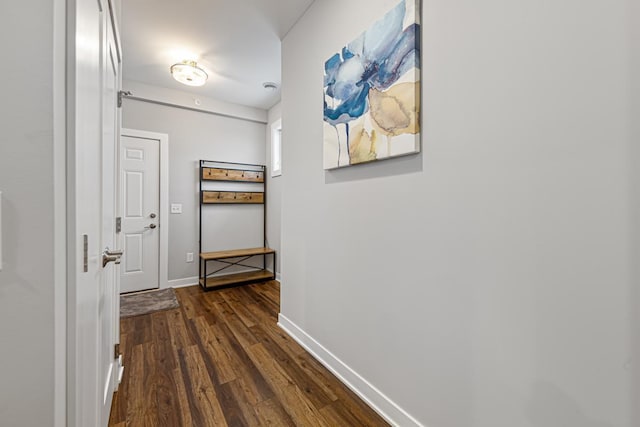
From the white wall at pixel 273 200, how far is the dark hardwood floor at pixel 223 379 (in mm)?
1543

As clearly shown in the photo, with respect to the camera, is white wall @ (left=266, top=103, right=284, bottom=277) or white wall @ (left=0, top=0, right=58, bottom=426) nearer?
white wall @ (left=0, top=0, right=58, bottom=426)

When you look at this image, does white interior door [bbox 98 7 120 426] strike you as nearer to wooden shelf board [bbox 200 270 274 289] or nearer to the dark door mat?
the dark door mat

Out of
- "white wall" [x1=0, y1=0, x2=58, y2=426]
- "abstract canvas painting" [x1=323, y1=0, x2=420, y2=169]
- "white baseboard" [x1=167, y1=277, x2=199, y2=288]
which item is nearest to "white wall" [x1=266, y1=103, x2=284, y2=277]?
"white baseboard" [x1=167, y1=277, x2=199, y2=288]

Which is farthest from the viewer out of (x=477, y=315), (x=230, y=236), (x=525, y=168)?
(x=230, y=236)

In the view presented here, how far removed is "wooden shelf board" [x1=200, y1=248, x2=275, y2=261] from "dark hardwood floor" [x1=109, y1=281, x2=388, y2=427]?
982mm

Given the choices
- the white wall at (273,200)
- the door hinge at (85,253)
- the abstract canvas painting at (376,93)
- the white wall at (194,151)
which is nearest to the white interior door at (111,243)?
the door hinge at (85,253)

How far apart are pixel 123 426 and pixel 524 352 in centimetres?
186

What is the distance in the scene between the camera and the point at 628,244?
733mm

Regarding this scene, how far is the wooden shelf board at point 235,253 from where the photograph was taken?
11.5ft

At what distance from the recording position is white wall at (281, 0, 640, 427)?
0.76m

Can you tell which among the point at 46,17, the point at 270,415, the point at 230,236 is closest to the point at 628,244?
the point at 46,17

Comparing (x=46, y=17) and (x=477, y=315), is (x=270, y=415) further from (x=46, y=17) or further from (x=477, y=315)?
(x=46, y=17)

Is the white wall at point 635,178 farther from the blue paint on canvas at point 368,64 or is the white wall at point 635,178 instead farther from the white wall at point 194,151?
the white wall at point 194,151

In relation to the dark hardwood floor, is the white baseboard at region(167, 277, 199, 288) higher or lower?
higher
